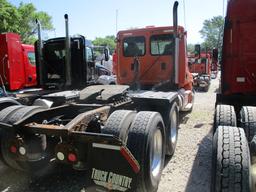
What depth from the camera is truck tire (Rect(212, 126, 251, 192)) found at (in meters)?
2.59

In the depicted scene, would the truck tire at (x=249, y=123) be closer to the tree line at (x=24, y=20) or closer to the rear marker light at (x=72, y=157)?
the rear marker light at (x=72, y=157)

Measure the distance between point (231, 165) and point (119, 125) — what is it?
53.2 inches

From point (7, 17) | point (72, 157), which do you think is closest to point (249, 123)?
point (72, 157)

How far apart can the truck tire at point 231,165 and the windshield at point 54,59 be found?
6.42 meters

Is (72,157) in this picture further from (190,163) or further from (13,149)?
(190,163)

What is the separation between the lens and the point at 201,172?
460 cm

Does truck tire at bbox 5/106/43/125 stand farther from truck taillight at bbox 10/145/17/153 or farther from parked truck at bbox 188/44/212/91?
parked truck at bbox 188/44/212/91

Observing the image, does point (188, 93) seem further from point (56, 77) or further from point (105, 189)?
point (105, 189)

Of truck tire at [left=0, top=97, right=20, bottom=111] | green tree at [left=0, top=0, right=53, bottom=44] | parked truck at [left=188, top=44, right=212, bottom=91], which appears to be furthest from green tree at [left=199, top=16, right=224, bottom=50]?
truck tire at [left=0, top=97, right=20, bottom=111]

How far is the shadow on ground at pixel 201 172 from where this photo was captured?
161 inches

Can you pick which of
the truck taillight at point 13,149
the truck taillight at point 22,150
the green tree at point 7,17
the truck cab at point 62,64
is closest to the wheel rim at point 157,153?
the truck taillight at point 22,150

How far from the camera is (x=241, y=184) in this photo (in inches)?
101

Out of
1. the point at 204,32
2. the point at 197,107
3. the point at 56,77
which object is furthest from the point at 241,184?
the point at 204,32

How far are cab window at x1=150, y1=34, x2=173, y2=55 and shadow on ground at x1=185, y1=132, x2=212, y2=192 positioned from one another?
2.63 meters
